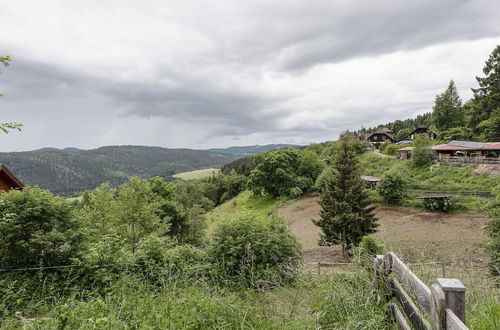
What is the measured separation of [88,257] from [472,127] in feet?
216

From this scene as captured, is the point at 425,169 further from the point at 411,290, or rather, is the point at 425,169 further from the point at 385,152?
A: the point at 411,290

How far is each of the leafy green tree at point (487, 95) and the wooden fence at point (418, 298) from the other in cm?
5816

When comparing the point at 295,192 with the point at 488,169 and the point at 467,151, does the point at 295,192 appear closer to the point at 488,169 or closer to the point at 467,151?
the point at 488,169

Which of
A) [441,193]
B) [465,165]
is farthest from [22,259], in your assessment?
[465,165]

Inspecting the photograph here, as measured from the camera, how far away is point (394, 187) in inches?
1366

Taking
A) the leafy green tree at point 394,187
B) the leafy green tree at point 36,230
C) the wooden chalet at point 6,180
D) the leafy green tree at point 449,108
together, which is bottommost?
the leafy green tree at point 394,187

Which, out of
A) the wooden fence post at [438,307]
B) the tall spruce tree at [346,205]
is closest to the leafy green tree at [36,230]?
the wooden fence post at [438,307]

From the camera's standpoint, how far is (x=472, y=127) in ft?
170

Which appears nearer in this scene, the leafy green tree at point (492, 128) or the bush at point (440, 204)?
the bush at point (440, 204)

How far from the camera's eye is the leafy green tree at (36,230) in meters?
8.91

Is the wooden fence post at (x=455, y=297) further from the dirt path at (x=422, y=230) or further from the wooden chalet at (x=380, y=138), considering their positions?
the wooden chalet at (x=380, y=138)

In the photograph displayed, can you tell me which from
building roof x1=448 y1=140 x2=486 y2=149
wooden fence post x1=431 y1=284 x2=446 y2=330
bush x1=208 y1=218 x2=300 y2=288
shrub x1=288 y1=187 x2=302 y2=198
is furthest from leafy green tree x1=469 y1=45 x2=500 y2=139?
wooden fence post x1=431 y1=284 x2=446 y2=330

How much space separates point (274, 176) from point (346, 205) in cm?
2954

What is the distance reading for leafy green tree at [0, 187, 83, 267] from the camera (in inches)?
351
